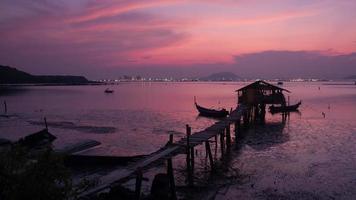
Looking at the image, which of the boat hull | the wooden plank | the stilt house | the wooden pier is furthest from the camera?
the boat hull

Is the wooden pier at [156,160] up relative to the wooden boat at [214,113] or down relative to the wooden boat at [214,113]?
up

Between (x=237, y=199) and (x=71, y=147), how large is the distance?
14384mm

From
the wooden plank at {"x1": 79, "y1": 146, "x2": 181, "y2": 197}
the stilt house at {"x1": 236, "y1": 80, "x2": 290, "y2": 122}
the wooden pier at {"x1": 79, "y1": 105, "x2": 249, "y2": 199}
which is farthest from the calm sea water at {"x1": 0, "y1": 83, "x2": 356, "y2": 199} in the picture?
the wooden plank at {"x1": 79, "y1": 146, "x2": 181, "y2": 197}

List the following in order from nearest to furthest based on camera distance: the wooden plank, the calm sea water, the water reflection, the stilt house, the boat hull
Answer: the wooden plank < the calm sea water < the water reflection < the stilt house < the boat hull

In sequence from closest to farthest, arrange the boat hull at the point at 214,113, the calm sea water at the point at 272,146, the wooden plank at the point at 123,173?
the wooden plank at the point at 123,173 → the calm sea water at the point at 272,146 → the boat hull at the point at 214,113

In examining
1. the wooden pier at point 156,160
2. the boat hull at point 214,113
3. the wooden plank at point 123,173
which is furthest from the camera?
the boat hull at point 214,113

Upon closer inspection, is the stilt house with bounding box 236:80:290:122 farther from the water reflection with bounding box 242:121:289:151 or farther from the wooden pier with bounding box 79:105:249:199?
the wooden pier with bounding box 79:105:249:199

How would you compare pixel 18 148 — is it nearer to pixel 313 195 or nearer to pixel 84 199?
pixel 84 199

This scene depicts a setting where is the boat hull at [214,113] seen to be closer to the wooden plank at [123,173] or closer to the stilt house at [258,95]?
the stilt house at [258,95]

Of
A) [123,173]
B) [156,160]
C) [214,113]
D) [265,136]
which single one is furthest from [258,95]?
[123,173]

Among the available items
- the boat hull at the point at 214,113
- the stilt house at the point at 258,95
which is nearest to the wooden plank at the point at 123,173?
the stilt house at the point at 258,95

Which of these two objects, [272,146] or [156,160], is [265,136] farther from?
[156,160]

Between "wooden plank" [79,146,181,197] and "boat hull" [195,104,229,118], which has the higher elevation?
"wooden plank" [79,146,181,197]

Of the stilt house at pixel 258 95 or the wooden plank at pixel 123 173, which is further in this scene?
the stilt house at pixel 258 95
